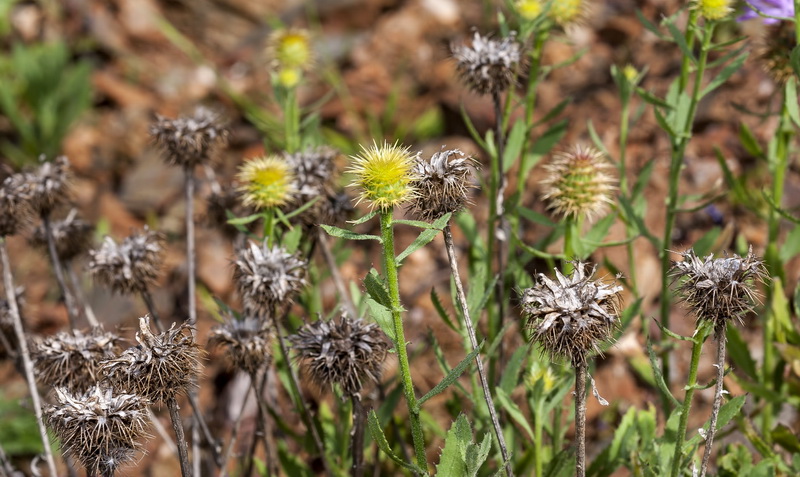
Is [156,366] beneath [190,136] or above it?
beneath

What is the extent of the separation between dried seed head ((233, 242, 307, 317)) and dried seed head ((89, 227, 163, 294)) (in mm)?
540

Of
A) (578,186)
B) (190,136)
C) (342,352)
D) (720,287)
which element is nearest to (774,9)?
(578,186)

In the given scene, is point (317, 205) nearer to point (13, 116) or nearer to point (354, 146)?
point (354, 146)

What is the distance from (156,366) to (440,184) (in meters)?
0.95

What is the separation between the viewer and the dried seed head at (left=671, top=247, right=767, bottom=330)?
6.93 ft

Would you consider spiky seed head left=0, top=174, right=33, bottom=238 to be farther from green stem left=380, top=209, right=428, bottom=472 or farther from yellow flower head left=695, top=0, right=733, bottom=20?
yellow flower head left=695, top=0, right=733, bottom=20

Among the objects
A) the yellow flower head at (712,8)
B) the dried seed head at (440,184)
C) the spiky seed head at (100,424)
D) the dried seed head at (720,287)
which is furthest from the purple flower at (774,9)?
the spiky seed head at (100,424)

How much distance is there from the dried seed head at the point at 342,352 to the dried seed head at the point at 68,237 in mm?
1607

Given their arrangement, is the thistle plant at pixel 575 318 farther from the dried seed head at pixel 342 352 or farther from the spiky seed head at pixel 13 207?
the spiky seed head at pixel 13 207

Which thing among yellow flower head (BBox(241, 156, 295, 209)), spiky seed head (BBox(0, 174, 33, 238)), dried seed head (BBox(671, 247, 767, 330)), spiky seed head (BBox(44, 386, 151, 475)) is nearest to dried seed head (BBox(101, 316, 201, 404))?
spiky seed head (BBox(44, 386, 151, 475))

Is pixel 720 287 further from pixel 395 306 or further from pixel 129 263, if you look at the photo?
pixel 129 263

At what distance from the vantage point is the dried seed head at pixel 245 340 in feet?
9.26

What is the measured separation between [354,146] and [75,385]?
4.39m

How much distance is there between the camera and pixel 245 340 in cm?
283
